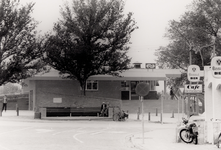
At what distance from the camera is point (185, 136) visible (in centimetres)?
1923

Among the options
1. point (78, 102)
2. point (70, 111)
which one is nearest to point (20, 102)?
point (78, 102)

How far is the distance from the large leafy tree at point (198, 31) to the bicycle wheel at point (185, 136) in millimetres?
30178

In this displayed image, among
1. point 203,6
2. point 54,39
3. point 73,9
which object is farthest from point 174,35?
point 54,39

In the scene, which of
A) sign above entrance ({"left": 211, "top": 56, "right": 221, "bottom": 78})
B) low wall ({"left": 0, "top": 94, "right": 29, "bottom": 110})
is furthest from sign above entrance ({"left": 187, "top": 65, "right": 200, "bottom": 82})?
low wall ({"left": 0, "top": 94, "right": 29, "bottom": 110})

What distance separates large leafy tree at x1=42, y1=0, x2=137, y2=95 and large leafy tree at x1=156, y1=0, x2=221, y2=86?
7.73 meters

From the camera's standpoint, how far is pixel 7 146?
1652cm

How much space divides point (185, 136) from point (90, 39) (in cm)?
3105

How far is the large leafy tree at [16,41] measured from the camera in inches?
1715

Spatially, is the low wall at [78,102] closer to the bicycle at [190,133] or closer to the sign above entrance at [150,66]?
the sign above entrance at [150,66]

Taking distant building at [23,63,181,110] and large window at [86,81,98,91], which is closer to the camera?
distant building at [23,63,181,110]

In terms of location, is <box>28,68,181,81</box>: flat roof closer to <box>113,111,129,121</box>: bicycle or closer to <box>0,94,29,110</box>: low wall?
→ <box>0,94,29,110</box>: low wall

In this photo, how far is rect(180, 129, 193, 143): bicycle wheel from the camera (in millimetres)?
18906

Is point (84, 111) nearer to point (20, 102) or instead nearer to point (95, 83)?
point (95, 83)

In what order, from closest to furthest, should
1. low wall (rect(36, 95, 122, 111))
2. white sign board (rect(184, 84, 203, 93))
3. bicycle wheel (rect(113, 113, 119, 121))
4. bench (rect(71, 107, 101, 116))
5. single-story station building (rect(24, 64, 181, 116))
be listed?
1. white sign board (rect(184, 84, 203, 93))
2. bicycle wheel (rect(113, 113, 119, 121))
3. bench (rect(71, 107, 101, 116))
4. low wall (rect(36, 95, 122, 111))
5. single-story station building (rect(24, 64, 181, 116))
